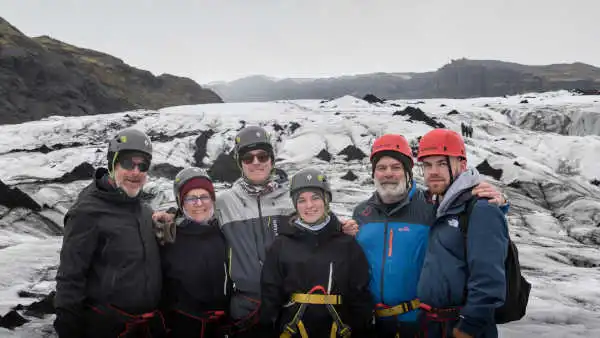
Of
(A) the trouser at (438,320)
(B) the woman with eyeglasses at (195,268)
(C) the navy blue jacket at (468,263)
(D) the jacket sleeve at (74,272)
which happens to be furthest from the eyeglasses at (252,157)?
(A) the trouser at (438,320)

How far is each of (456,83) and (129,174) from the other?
321 ft

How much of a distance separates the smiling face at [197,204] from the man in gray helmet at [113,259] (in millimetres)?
379

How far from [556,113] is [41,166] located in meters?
33.9

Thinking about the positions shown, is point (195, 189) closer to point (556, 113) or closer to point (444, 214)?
point (444, 214)

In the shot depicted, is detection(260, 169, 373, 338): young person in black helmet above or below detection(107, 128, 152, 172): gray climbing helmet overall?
below

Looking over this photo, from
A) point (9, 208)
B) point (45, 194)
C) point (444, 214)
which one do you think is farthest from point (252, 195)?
point (45, 194)

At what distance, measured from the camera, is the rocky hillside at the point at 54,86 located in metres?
41.9

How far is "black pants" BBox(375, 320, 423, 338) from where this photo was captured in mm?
3553

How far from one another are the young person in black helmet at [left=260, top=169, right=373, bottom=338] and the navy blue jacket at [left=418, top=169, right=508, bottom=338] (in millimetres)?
553

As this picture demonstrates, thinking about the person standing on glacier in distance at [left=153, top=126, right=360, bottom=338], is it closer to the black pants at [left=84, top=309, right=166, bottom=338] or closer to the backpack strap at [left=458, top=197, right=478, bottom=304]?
the black pants at [left=84, top=309, right=166, bottom=338]

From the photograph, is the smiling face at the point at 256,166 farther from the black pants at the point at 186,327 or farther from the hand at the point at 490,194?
the hand at the point at 490,194

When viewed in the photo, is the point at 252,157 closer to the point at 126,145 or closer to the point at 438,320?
the point at 126,145

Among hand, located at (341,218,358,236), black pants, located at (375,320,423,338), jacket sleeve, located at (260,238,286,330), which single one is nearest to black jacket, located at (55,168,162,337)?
jacket sleeve, located at (260,238,286,330)

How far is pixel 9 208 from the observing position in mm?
11328
